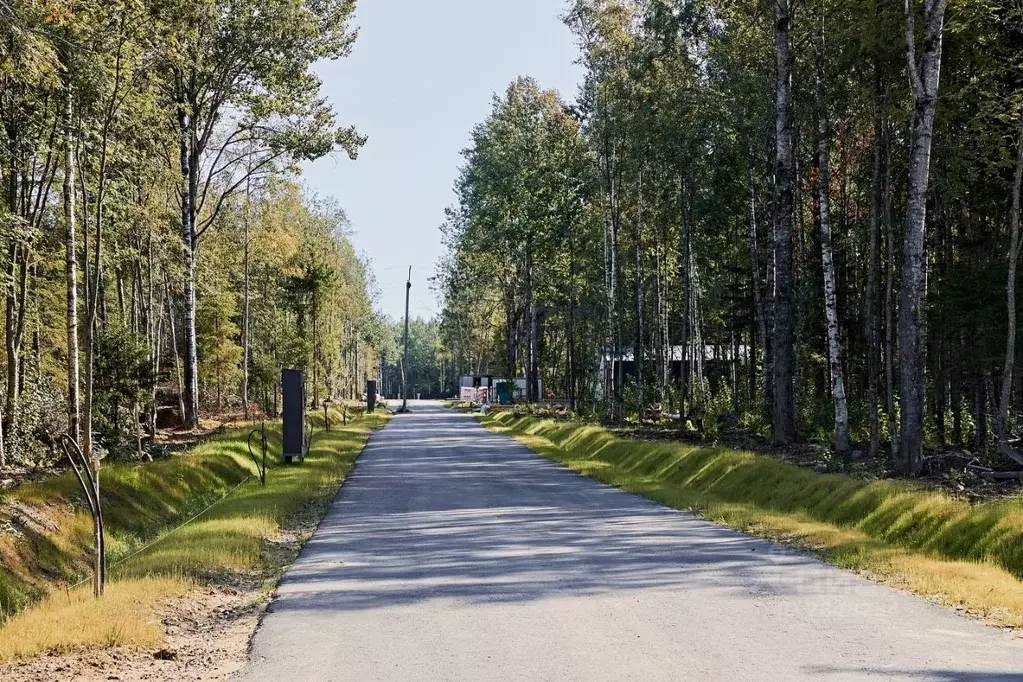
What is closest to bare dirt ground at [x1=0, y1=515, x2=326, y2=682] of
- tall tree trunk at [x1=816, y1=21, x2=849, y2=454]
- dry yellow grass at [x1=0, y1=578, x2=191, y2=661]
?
dry yellow grass at [x1=0, y1=578, x2=191, y2=661]

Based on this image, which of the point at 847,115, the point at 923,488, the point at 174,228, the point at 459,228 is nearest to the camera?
the point at 923,488

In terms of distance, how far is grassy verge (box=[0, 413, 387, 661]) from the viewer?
8177 millimetres

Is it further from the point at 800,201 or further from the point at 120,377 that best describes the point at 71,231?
the point at 800,201

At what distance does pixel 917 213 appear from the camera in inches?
638

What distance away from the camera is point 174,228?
3672 cm

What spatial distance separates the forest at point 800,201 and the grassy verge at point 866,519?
2.19 metres

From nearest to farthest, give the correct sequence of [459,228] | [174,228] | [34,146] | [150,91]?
[34,146] < [150,91] < [174,228] < [459,228]

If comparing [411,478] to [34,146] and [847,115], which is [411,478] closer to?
[34,146]

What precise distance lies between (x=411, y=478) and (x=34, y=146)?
399 inches

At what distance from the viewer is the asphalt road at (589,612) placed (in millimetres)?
7062

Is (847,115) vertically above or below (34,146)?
above

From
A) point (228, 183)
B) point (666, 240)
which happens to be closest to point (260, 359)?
point (228, 183)

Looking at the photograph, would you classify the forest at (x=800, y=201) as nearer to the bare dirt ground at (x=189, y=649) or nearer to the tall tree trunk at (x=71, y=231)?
the bare dirt ground at (x=189, y=649)

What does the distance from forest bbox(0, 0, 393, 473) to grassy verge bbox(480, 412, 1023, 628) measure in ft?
31.2
